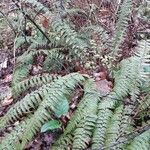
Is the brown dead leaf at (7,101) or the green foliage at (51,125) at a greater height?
the green foliage at (51,125)

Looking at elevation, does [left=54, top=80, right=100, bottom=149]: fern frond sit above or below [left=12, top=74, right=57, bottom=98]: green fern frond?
below

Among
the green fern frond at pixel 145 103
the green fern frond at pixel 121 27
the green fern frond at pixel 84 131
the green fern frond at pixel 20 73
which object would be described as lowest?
the green fern frond at pixel 84 131

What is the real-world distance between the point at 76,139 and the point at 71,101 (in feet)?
2.11

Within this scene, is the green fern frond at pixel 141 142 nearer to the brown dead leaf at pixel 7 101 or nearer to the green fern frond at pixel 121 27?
the green fern frond at pixel 121 27

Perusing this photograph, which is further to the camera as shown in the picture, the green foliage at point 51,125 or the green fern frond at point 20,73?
the green fern frond at point 20,73

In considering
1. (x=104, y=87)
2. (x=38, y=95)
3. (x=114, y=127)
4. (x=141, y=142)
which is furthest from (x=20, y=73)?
(x=141, y=142)

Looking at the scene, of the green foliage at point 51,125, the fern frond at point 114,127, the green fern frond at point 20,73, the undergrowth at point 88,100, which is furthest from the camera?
the green fern frond at point 20,73

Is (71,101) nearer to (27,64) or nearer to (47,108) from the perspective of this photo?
(47,108)

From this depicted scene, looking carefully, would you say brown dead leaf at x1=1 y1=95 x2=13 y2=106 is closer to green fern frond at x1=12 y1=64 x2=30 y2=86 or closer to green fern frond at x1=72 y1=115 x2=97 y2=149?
green fern frond at x1=12 y1=64 x2=30 y2=86

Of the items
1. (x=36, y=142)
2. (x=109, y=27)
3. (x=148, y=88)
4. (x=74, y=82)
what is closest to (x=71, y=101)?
(x=74, y=82)

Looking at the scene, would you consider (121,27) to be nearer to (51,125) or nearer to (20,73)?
(20,73)

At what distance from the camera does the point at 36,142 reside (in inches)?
145

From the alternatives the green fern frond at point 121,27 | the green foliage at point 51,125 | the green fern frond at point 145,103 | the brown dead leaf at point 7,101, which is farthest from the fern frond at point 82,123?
the brown dead leaf at point 7,101

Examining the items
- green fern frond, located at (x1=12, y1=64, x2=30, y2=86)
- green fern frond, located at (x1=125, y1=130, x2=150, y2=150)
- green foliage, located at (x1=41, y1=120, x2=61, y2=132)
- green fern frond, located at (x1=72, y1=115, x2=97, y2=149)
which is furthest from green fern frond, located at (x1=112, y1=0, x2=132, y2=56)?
green fern frond, located at (x1=125, y1=130, x2=150, y2=150)
